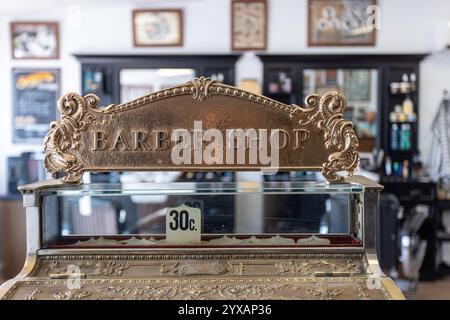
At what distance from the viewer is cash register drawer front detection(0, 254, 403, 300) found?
1.32 m

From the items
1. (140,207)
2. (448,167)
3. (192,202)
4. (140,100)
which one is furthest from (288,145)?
(448,167)

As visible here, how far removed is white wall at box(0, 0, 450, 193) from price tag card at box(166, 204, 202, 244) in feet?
10.5

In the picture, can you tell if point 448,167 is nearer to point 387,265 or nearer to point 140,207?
point 387,265

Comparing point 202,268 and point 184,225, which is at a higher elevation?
point 184,225

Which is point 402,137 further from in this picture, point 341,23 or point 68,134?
point 68,134

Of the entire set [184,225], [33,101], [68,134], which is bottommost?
[184,225]

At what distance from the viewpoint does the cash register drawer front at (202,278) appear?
1.32 m

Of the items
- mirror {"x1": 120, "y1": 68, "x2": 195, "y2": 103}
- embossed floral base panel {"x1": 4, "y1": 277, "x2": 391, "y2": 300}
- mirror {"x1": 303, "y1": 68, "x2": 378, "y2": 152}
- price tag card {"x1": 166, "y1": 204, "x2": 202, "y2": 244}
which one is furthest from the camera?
mirror {"x1": 303, "y1": 68, "x2": 378, "y2": 152}

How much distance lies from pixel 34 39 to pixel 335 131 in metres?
4.03

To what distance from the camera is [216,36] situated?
450cm

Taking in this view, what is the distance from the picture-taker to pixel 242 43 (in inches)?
177

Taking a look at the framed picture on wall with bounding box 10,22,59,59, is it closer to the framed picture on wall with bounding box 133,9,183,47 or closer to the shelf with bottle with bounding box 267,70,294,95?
the framed picture on wall with bounding box 133,9,183,47

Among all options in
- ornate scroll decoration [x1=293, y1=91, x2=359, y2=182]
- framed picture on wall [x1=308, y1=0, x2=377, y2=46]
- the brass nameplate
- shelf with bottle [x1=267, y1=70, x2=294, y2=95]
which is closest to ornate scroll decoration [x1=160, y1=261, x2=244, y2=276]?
the brass nameplate

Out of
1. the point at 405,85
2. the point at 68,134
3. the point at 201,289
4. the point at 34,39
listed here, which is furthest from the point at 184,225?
the point at 34,39
